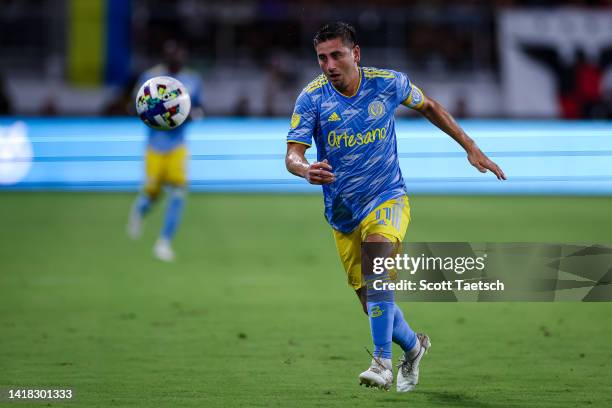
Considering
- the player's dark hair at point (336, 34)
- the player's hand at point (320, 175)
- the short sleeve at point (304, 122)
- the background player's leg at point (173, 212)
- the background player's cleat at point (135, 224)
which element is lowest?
the background player's cleat at point (135, 224)

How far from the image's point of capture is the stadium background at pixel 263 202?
7.29 meters

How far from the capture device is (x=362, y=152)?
6.65m

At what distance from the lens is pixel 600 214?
1622 centimetres

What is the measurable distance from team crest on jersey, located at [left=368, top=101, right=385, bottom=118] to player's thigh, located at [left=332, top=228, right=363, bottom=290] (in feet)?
2.40

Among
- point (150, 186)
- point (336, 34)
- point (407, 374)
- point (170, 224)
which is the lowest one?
point (170, 224)

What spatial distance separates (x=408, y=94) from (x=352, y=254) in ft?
3.56

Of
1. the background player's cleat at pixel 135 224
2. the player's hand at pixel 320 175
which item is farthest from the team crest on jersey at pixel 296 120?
the background player's cleat at pixel 135 224

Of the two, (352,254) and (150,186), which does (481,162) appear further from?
(150,186)

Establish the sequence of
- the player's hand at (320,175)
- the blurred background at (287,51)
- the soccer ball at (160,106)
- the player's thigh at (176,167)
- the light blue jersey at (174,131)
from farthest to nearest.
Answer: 1. the blurred background at (287,51)
2. the player's thigh at (176,167)
3. the light blue jersey at (174,131)
4. the soccer ball at (160,106)
5. the player's hand at (320,175)

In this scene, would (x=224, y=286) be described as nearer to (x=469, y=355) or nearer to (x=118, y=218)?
(x=469, y=355)

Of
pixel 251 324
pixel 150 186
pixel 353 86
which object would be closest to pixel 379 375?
pixel 353 86

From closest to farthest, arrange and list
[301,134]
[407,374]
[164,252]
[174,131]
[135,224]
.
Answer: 1. [301,134]
2. [407,374]
3. [164,252]
4. [174,131]
5. [135,224]

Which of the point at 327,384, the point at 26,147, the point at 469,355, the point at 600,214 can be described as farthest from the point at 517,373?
the point at 26,147

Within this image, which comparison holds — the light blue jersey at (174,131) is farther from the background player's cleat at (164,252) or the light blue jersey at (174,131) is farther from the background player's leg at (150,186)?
the background player's cleat at (164,252)
